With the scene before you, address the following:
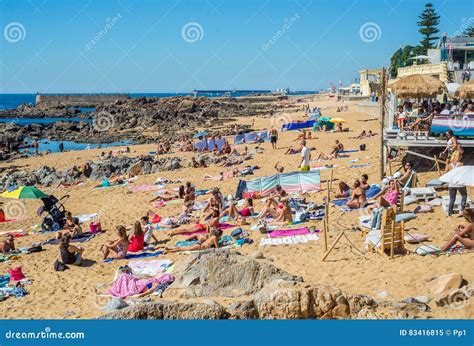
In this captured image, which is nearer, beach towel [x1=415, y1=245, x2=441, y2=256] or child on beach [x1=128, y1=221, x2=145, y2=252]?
beach towel [x1=415, y1=245, x2=441, y2=256]

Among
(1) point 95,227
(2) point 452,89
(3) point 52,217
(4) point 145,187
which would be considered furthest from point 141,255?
(2) point 452,89

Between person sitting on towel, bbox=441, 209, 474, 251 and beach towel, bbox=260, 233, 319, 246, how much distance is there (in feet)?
8.66

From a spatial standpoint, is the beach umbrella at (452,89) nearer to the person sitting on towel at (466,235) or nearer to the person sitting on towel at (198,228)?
the person sitting on towel at (466,235)

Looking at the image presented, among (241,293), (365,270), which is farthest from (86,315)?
(365,270)

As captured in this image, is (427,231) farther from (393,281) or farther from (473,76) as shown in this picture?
(473,76)

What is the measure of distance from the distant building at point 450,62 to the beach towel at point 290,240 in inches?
677

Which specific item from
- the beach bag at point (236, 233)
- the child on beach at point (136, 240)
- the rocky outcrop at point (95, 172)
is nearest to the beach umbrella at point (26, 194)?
the child on beach at point (136, 240)

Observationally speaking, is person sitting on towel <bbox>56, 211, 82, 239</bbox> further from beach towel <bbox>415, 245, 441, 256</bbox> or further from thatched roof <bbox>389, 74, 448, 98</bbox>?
thatched roof <bbox>389, 74, 448, 98</bbox>

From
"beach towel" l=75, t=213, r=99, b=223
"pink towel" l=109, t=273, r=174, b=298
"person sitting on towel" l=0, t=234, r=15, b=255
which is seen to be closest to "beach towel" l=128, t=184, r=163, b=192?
"beach towel" l=75, t=213, r=99, b=223

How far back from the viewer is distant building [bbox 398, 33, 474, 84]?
24.8 meters

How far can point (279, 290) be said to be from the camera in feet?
19.8

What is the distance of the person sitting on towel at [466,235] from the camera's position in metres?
7.98

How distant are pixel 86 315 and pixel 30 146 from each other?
103 feet

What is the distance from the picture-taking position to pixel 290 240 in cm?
1007
